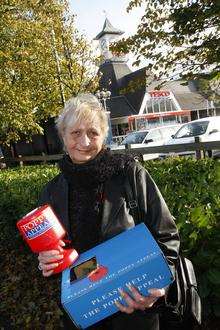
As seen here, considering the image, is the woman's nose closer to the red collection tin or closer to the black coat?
the black coat

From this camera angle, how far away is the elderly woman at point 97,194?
2189 millimetres

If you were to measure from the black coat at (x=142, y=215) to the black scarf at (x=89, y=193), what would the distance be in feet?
0.14

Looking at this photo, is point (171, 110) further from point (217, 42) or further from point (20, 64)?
point (217, 42)

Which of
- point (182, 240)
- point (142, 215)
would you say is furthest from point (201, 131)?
point (142, 215)

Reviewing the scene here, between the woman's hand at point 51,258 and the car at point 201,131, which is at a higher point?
the woman's hand at point 51,258

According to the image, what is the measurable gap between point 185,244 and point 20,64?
19.9 m

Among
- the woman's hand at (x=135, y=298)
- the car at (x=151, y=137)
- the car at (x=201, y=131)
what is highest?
the woman's hand at (x=135, y=298)

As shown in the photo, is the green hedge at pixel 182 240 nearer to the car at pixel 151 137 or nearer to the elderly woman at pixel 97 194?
the elderly woman at pixel 97 194

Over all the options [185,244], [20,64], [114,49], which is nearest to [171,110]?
[20,64]

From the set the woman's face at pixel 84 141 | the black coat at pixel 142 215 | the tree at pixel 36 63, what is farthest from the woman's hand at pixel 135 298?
the tree at pixel 36 63

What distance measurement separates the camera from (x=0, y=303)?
17.6 ft

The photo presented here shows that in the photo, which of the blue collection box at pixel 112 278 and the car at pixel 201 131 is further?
the car at pixel 201 131

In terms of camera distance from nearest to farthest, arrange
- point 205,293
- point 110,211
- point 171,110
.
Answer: point 110,211 < point 205,293 < point 171,110

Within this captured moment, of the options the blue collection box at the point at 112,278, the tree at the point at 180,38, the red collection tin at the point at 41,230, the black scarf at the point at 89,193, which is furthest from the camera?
the tree at the point at 180,38
